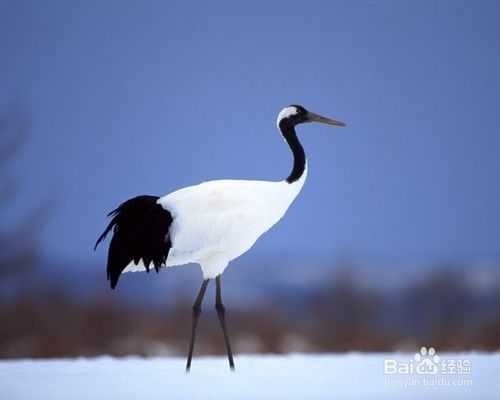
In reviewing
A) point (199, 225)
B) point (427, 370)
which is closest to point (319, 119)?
point (199, 225)

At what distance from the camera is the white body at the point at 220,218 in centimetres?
560

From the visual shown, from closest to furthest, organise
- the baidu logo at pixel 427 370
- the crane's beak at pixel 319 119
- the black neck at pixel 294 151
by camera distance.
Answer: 1. the baidu logo at pixel 427 370
2. the black neck at pixel 294 151
3. the crane's beak at pixel 319 119

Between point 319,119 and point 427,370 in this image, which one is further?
point 319,119

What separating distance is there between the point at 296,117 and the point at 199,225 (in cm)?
110

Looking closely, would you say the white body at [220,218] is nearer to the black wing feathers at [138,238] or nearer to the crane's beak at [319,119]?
the black wing feathers at [138,238]

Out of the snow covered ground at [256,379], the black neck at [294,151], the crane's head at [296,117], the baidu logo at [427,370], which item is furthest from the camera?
the crane's head at [296,117]

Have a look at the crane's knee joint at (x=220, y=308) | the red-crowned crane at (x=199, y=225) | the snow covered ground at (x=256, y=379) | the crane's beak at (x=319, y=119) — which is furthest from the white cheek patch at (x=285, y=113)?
the snow covered ground at (x=256, y=379)

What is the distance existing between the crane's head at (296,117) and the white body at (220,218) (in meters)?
0.49

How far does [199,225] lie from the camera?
5613 millimetres

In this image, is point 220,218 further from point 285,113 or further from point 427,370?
point 427,370

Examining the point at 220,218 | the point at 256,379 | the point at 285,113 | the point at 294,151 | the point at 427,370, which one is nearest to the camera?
the point at 256,379

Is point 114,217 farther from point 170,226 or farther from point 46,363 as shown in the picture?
point 46,363

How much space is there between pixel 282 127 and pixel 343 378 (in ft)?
5.93

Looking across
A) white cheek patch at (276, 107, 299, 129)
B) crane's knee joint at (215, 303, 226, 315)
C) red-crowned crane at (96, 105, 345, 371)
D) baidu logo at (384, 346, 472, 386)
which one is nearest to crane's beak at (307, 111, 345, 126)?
white cheek patch at (276, 107, 299, 129)
